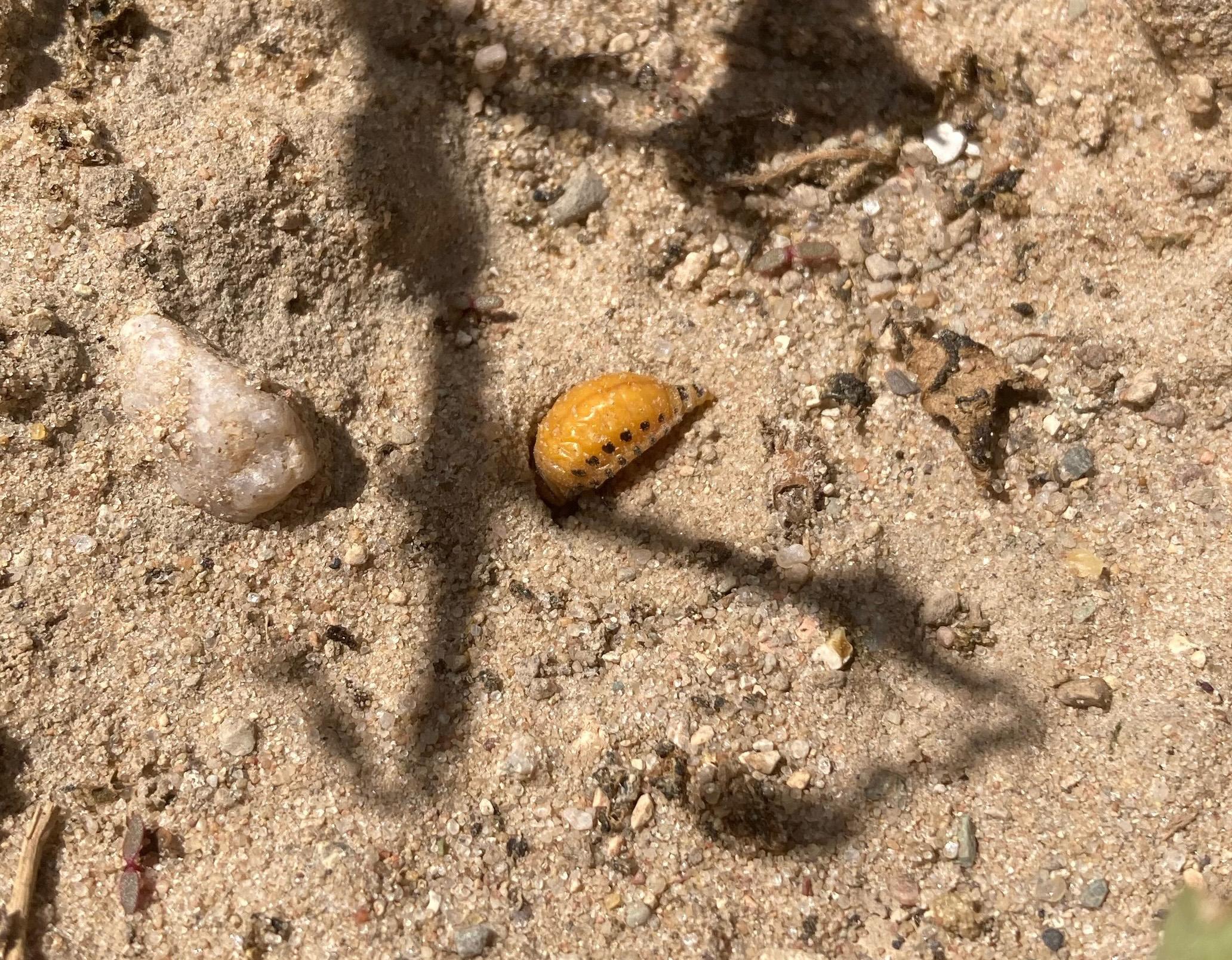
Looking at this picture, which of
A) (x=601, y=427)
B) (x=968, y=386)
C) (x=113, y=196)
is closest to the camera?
(x=113, y=196)

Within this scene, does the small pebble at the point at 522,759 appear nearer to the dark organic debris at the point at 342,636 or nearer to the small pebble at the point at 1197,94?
the dark organic debris at the point at 342,636

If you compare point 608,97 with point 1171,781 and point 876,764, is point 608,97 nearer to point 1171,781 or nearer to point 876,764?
point 876,764

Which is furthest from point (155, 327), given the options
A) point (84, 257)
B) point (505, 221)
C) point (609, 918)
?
point (609, 918)

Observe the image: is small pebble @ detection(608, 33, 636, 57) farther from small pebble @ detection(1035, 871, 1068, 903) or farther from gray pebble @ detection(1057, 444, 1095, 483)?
small pebble @ detection(1035, 871, 1068, 903)

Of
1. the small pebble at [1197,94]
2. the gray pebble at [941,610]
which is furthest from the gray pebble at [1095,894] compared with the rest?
the small pebble at [1197,94]

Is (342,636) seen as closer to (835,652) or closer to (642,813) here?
(642,813)

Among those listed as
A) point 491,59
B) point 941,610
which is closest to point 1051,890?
A: point 941,610
